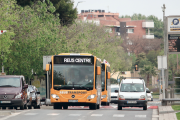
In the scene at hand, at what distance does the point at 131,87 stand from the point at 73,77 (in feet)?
16.4

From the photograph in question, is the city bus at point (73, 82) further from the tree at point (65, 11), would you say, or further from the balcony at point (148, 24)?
the balcony at point (148, 24)

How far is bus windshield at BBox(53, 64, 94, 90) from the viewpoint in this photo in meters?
24.0

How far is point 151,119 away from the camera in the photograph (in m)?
18.9

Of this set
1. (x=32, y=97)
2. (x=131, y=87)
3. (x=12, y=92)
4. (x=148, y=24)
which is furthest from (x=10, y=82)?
(x=148, y=24)

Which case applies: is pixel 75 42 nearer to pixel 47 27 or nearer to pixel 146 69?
pixel 47 27

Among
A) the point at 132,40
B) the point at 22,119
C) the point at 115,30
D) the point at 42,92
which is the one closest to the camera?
the point at 22,119

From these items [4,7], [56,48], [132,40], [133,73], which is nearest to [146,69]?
[133,73]

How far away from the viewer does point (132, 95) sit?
1048 inches

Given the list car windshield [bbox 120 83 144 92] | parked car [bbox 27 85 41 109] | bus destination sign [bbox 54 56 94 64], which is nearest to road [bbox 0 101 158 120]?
bus destination sign [bbox 54 56 94 64]

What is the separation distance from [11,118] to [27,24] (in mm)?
19558

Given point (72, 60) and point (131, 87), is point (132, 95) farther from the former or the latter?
point (72, 60)

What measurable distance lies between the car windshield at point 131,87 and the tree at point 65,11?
860 inches

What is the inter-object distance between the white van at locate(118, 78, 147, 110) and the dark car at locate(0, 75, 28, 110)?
Result: 5.28 metres

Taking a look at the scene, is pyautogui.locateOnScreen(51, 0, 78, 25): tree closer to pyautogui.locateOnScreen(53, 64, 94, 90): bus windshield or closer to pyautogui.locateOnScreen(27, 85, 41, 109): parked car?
pyautogui.locateOnScreen(27, 85, 41, 109): parked car
